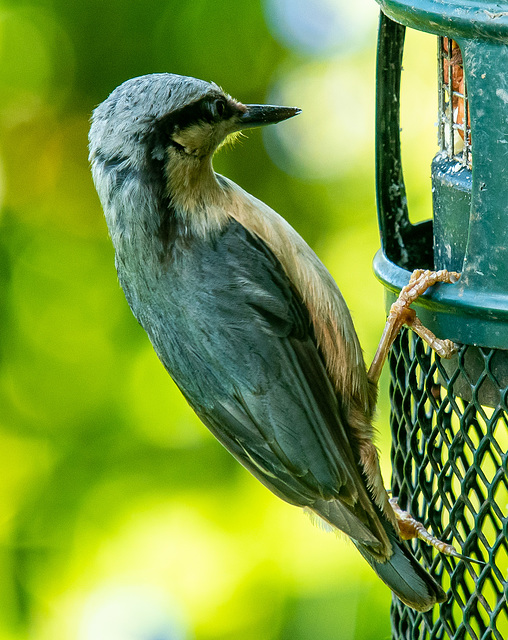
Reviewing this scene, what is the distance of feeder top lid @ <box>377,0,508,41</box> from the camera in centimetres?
187

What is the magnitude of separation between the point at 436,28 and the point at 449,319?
0.64 meters

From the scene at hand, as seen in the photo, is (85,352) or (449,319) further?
(85,352)

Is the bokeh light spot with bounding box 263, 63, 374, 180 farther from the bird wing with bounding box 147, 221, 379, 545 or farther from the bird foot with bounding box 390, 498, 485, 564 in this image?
the bird foot with bounding box 390, 498, 485, 564

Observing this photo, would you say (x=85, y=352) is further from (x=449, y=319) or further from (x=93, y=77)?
(x=449, y=319)

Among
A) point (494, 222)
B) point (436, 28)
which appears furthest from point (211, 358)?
point (436, 28)

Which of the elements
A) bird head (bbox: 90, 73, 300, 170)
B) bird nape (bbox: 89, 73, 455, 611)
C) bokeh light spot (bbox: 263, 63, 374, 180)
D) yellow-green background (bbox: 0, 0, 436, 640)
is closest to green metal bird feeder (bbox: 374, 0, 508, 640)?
bird nape (bbox: 89, 73, 455, 611)

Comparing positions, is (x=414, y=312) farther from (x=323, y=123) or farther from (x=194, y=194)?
(x=323, y=123)

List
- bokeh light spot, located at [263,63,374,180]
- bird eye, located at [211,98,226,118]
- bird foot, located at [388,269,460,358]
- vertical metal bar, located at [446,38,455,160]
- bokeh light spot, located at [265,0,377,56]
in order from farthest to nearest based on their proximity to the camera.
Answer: bokeh light spot, located at [263,63,374,180], bokeh light spot, located at [265,0,377,56], bird eye, located at [211,98,226,118], vertical metal bar, located at [446,38,455,160], bird foot, located at [388,269,460,358]

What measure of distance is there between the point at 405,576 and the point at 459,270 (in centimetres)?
82

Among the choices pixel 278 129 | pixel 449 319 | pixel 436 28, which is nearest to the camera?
pixel 436 28

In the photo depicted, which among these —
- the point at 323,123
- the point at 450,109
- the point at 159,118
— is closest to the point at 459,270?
the point at 450,109

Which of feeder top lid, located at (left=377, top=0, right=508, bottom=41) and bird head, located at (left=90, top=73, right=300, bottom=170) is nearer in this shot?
feeder top lid, located at (left=377, top=0, right=508, bottom=41)

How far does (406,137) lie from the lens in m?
3.59

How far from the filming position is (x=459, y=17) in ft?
6.24
